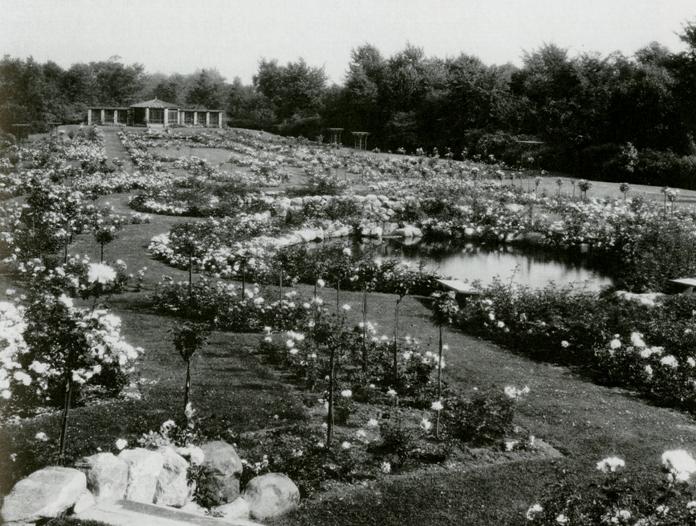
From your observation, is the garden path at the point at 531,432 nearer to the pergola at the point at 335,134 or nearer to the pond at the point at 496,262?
the pond at the point at 496,262

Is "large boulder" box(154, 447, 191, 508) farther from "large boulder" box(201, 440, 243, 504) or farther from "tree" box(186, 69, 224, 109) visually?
"tree" box(186, 69, 224, 109)

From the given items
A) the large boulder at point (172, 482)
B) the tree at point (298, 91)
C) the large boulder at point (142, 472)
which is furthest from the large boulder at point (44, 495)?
the tree at point (298, 91)

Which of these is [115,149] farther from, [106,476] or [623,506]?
[623,506]

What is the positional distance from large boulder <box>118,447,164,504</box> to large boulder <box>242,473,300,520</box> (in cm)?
77

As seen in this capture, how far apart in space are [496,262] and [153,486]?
1455cm

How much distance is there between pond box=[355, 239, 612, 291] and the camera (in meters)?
16.7

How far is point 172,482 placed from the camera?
5.57m

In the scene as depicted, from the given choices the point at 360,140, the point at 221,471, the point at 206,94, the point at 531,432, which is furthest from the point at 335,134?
the point at 221,471

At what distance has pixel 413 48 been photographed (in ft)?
196

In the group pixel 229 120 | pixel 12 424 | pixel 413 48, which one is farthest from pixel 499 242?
pixel 229 120

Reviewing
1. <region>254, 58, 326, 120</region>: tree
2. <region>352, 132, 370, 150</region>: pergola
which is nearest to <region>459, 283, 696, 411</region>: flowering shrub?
<region>352, 132, 370, 150</region>: pergola

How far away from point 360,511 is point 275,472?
87cm

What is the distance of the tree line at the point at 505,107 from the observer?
1294 inches

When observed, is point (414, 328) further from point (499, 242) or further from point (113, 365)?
point (499, 242)
